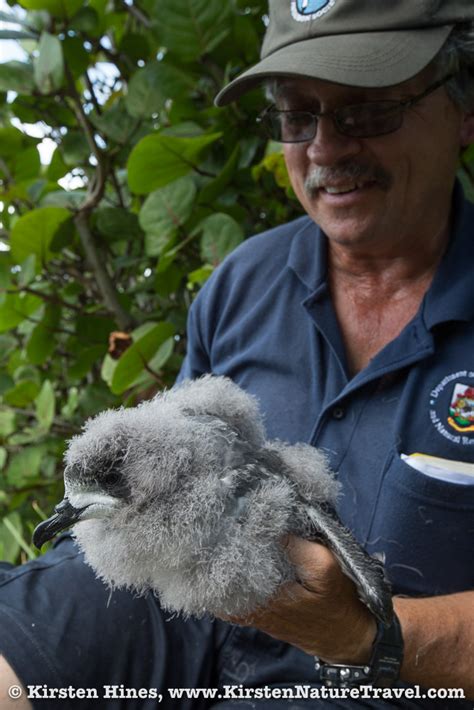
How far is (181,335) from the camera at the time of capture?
2525 millimetres

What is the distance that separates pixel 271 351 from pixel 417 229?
0.38 metres

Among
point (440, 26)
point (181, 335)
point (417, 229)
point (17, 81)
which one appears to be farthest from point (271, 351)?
point (17, 81)

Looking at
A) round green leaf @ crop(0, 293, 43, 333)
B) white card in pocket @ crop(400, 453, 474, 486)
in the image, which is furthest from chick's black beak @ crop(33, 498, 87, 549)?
round green leaf @ crop(0, 293, 43, 333)

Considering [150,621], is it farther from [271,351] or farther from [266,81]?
[266,81]

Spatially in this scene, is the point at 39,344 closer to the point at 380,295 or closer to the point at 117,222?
the point at 117,222

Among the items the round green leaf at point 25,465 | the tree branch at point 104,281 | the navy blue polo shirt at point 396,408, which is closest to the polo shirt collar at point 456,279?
the navy blue polo shirt at point 396,408

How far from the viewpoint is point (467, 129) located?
167 centimetres

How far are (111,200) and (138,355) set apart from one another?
0.88 m

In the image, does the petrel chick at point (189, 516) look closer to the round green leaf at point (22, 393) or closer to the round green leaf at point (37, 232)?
the round green leaf at point (37, 232)

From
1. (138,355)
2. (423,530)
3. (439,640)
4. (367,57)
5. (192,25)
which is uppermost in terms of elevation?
(192,25)

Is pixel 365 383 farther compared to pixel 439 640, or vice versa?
pixel 365 383

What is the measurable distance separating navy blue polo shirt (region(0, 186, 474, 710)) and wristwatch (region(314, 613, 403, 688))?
0.20 feet

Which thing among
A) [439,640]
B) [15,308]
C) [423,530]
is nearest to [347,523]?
[423,530]

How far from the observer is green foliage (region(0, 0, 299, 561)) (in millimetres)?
2205
